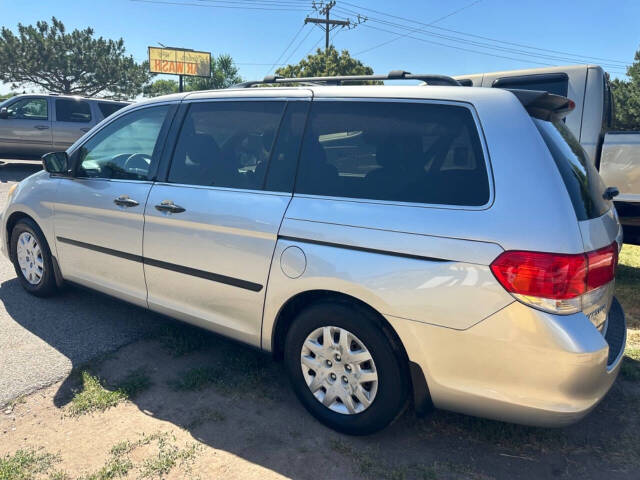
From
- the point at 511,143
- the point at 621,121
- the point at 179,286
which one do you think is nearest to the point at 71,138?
the point at 179,286

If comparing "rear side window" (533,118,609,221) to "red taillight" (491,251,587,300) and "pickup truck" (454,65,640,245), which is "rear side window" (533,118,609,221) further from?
"pickup truck" (454,65,640,245)

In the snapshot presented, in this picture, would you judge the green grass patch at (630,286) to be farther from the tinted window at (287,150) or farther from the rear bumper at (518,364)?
the tinted window at (287,150)

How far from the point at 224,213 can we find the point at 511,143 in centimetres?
160

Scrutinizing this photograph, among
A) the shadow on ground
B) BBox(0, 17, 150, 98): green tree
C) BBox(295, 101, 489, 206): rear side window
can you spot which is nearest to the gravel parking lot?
the shadow on ground

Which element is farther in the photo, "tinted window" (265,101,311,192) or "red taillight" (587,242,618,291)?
"tinted window" (265,101,311,192)

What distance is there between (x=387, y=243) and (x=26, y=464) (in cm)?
203

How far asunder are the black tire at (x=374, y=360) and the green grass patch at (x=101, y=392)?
3.47ft

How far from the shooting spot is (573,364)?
2.07 m

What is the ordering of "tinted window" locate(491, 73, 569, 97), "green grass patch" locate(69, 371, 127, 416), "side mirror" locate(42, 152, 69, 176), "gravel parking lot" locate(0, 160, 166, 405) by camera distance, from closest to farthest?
"green grass patch" locate(69, 371, 127, 416)
"gravel parking lot" locate(0, 160, 166, 405)
"side mirror" locate(42, 152, 69, 176)
"tinted window" locate(491, 73, 569, 97)

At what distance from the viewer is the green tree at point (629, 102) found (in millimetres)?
34844

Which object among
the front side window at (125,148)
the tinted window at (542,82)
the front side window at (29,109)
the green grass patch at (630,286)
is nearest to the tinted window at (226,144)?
the front side window at (125,148)

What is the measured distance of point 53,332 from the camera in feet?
12.6

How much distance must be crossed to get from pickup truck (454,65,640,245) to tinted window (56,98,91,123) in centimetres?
1014

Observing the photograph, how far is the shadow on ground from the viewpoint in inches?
97.6
